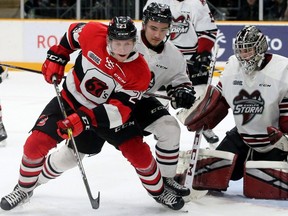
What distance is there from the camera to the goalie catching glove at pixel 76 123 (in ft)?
8.65

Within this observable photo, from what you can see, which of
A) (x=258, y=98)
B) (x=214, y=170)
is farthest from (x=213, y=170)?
(x=258, y=98)

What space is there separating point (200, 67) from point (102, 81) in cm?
143

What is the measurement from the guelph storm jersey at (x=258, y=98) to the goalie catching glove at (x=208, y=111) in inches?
1.8

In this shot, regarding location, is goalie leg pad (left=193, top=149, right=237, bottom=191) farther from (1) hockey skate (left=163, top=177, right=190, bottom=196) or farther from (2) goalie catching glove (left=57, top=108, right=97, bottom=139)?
(2) goalie catching glove (left=57, top=108, right=97, bottom=139)

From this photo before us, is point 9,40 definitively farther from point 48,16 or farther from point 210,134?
point 210,134

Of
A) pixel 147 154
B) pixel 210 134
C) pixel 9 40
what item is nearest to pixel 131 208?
pixel 147 154

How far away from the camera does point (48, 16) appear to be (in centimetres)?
791

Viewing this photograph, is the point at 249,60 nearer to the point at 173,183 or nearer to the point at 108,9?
the point at 173,183

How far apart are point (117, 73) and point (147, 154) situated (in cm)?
34

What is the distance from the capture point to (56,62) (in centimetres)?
302

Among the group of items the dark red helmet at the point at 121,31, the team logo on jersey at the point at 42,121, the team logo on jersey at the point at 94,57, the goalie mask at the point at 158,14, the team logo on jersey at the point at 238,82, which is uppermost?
the goalie mask at the point at 158,14

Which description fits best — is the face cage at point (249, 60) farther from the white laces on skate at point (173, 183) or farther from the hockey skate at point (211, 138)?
the hockey skate at point (211, 138)

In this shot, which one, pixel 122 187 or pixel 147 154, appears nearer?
pixel 147 154

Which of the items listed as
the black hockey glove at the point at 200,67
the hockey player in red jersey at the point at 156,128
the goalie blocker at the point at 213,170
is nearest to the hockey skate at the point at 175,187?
the hockey player in red jersey at the point at 156,128
